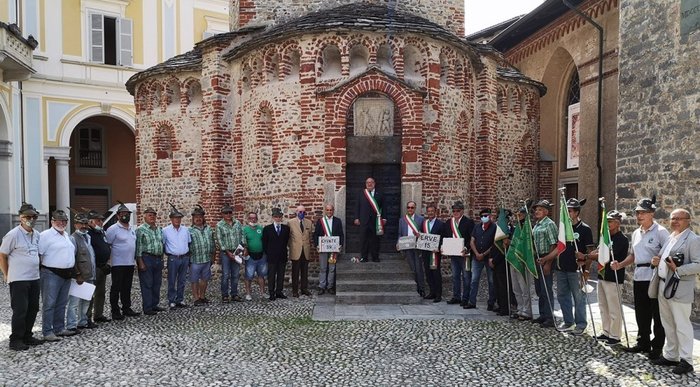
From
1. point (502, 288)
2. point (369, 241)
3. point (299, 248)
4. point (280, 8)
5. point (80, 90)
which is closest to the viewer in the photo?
point (502, 288)

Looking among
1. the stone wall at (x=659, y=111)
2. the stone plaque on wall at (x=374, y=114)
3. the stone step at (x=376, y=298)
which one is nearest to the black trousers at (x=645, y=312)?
the stone wall at (x=659, y=111)

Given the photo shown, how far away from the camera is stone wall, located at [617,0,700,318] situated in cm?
789

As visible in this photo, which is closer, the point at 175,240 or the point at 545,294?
the point at 545,294

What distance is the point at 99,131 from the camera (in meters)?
24.1

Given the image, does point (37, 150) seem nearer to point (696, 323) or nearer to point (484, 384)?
point (484, 384)

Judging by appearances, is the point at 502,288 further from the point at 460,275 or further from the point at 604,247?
the point at 604,247

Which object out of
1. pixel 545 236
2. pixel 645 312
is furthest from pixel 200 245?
pixel 645 312

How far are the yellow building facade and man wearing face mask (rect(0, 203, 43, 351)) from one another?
13542 mm

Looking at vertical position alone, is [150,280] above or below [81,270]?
below

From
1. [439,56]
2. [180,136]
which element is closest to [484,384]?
[439,56]

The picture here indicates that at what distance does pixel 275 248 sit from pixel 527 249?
4581mm

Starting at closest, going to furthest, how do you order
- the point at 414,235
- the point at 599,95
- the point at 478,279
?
1. the point at 478,279
2. the point at 414,235
3. the point at 599,95

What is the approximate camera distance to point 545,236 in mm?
7465

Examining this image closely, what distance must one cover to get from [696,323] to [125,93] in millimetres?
21783
